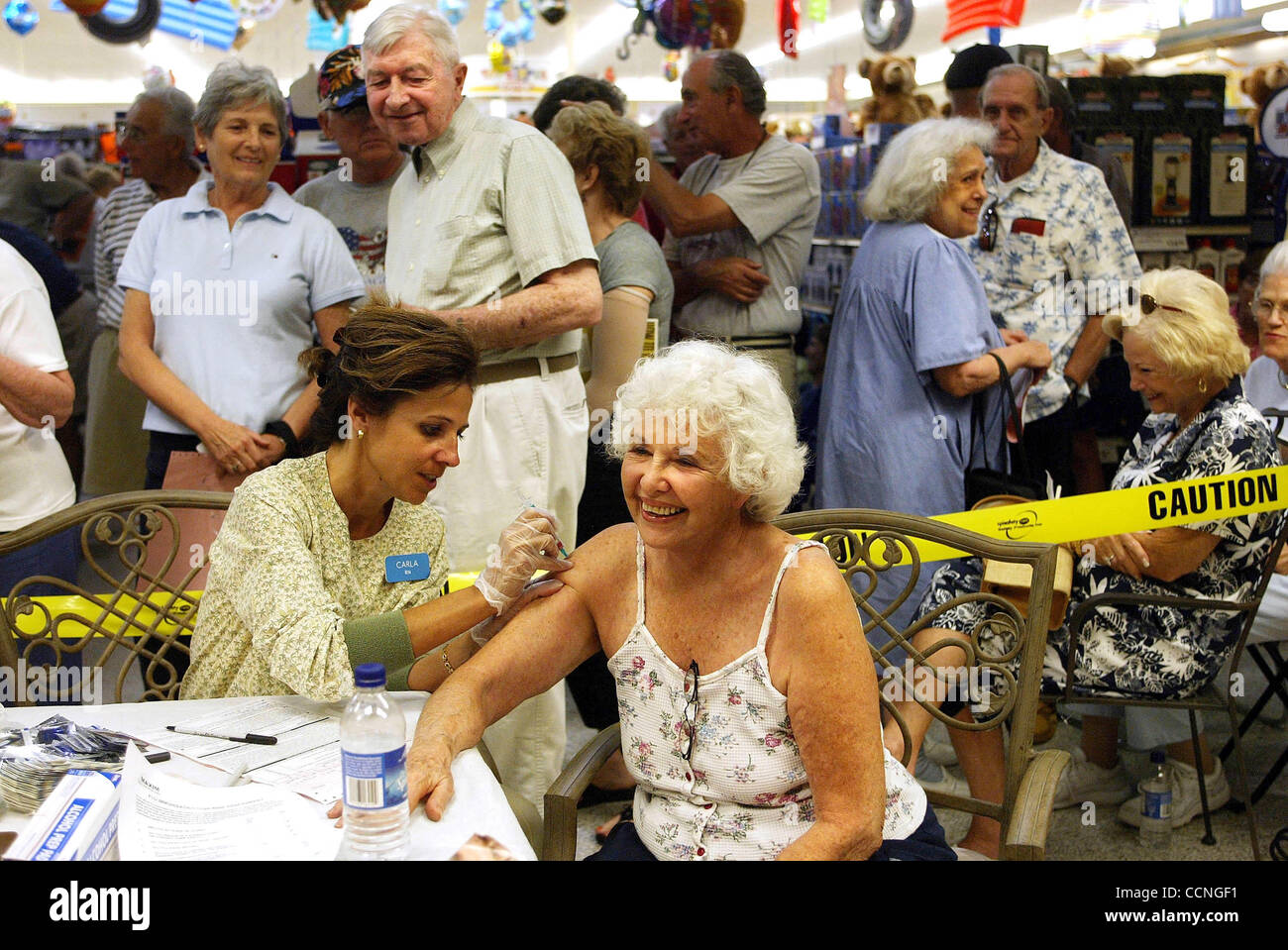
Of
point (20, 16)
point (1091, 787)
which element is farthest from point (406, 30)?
point (20, 16)

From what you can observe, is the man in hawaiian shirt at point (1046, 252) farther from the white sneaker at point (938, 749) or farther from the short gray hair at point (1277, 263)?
the white sneaker at point (938, 749)

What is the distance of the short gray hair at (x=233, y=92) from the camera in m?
3.22

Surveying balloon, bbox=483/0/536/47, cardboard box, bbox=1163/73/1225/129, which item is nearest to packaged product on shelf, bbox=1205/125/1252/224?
cardboard box, bbox=1163/73/1225/129

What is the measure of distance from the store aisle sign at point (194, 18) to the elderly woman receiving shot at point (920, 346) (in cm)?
401

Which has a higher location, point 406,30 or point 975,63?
point 975,63

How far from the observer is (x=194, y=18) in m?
6.21

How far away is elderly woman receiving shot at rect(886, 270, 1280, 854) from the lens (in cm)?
302

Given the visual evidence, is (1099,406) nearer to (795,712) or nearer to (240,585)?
(795,712)

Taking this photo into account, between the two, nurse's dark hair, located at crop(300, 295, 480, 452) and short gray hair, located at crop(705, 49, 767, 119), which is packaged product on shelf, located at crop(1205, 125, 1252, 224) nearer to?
short gray hair, located at crop(705, 49, 767, 119)

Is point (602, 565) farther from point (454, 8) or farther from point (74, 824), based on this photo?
point (454, 8)

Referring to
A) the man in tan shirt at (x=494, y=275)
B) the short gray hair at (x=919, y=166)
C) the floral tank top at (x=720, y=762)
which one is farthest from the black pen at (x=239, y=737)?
the short gray hair at (x=919, y=166)

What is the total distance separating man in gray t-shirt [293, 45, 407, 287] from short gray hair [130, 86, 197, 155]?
665 millimetres

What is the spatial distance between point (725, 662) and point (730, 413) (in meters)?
0.40

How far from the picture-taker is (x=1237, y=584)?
308 cm
